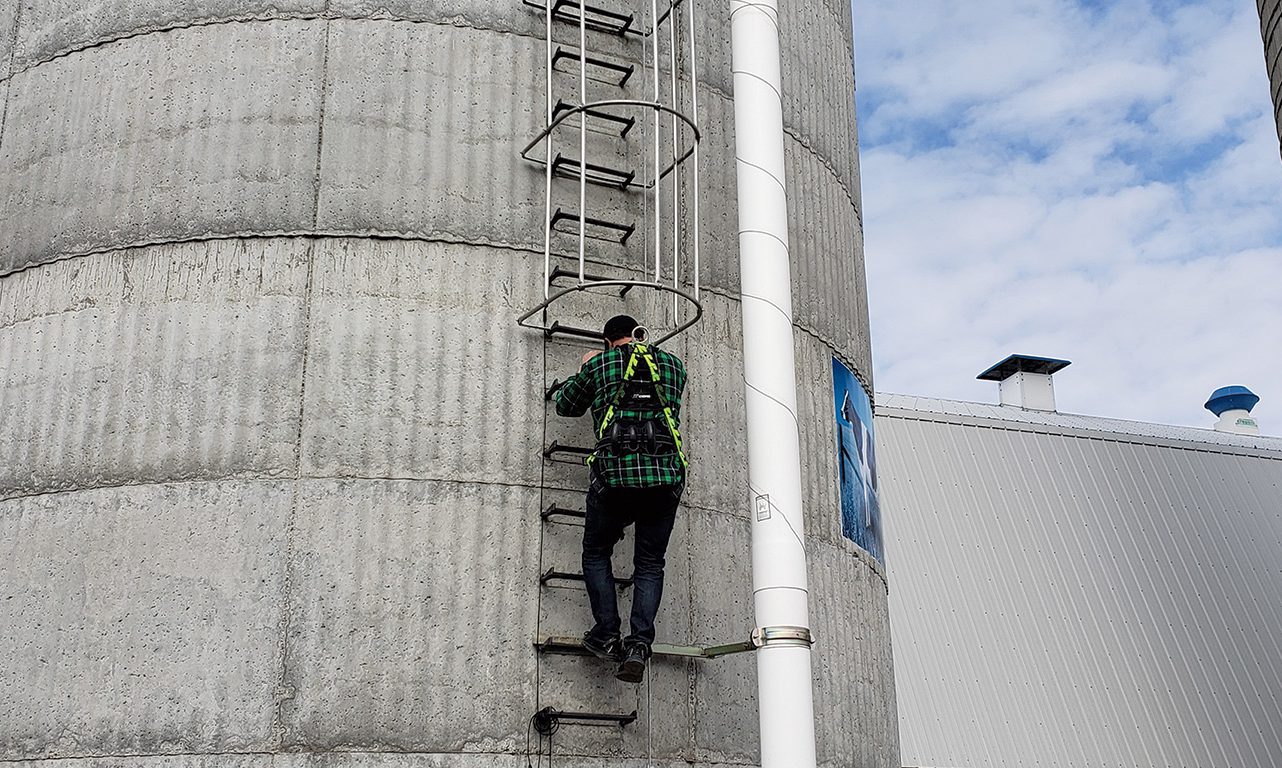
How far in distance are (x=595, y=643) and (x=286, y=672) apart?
1.85 m

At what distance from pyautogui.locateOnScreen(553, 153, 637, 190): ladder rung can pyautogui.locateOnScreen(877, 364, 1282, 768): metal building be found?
12.3 m

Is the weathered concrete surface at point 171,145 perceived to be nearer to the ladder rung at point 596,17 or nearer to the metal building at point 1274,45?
the ladder rung at point 596,17

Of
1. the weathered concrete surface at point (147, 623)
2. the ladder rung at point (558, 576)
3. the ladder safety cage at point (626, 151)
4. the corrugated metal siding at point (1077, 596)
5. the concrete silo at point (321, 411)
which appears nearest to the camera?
the weathered concrete surface at point (147, 623)

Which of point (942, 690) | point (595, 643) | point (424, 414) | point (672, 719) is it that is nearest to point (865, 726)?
point (672, 719)

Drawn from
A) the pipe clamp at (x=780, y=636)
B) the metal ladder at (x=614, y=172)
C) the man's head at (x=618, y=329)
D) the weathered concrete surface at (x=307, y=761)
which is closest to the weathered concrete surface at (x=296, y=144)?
the metal ladder at (x=614, y=172)

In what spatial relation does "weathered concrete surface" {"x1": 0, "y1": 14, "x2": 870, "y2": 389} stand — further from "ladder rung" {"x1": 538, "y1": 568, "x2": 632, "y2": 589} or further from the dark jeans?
"ladder rung" {"x1": 538, "y1": 568, "x2": 632, "y2": 589}

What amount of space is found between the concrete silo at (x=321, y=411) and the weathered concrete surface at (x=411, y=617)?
0.02 meters

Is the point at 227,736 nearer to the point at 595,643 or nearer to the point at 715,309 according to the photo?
the point at 595,643

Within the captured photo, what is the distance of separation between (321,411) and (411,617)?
56.3 inches

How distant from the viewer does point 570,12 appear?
9828 mm

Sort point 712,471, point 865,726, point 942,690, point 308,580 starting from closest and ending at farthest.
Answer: point 308,580, point 712,471, point 865,726, point 942,690

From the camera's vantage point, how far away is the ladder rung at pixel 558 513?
28.2ft

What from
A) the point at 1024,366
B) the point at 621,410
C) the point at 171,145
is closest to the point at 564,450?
the point at 621,410

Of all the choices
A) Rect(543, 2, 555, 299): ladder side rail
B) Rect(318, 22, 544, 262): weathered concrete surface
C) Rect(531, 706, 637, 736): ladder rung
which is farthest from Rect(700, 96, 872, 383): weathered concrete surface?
Rect(531, 706, 637, 736): ladder rung
